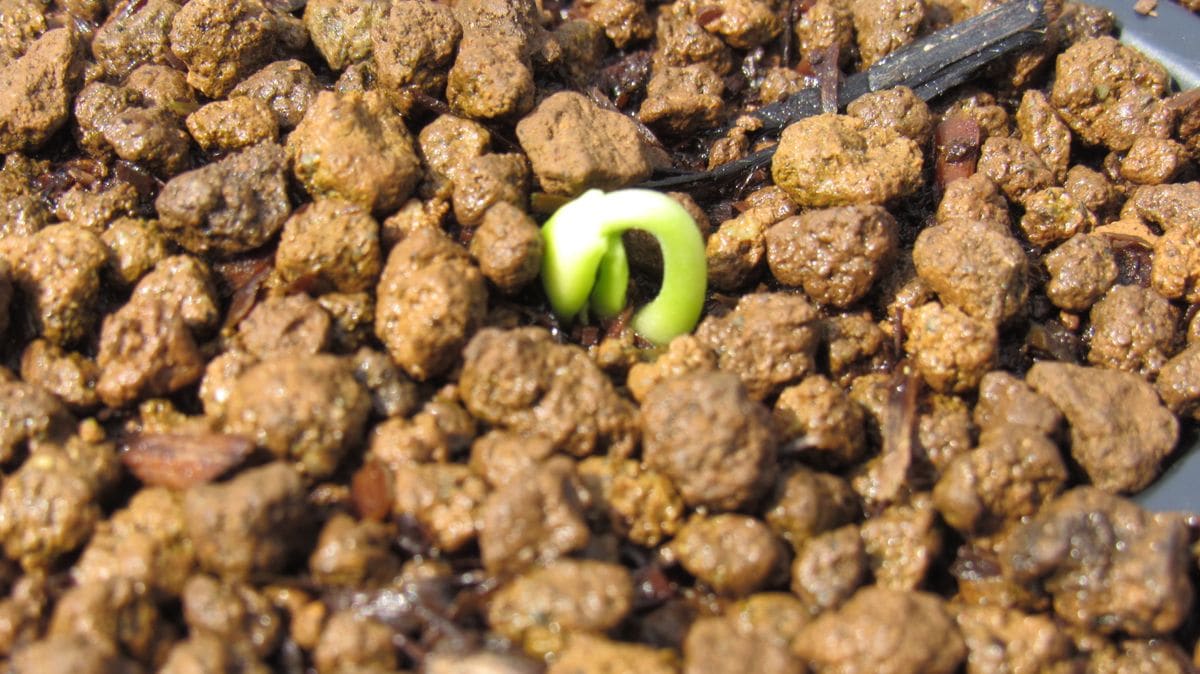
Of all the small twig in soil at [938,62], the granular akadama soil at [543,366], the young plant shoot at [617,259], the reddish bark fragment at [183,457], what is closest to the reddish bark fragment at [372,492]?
the granular akadama soil at [543,366]

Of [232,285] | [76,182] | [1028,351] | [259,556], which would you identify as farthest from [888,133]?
[76,182]

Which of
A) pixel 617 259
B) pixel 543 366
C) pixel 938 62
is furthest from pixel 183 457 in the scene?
pixel 938 62

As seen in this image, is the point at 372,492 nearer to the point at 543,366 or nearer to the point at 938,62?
the point at 543,366

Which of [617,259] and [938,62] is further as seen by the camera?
[938,62]

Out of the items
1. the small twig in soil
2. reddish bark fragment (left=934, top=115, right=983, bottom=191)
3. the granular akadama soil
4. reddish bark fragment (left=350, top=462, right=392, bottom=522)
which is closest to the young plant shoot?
the granular akadama soil

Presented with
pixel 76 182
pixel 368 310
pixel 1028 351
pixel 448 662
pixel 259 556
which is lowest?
pixel 1028 351

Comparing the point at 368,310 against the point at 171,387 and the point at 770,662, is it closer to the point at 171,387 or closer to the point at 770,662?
the point at 171,387
